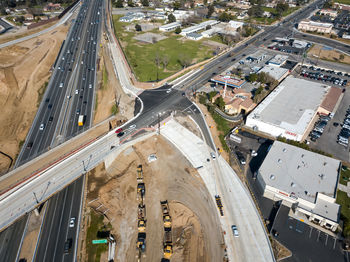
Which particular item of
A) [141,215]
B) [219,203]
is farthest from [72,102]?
[219,203]

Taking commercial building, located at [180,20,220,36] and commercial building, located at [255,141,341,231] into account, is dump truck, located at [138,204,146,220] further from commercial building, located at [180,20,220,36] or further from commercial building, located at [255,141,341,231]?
commercial building, located at [180,20,220,36]

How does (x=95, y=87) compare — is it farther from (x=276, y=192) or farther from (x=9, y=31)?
(x=9, y=31)

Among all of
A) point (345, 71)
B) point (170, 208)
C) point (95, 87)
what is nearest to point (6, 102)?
point (95, 87)

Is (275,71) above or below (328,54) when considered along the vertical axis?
above

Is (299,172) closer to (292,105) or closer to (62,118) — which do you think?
(292,105)

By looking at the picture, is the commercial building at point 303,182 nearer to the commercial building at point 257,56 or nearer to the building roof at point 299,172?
the building roof at point 299,172

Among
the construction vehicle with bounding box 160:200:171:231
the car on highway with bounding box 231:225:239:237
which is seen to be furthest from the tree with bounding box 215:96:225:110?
the car on highway with bounding box 231:225:239:237
